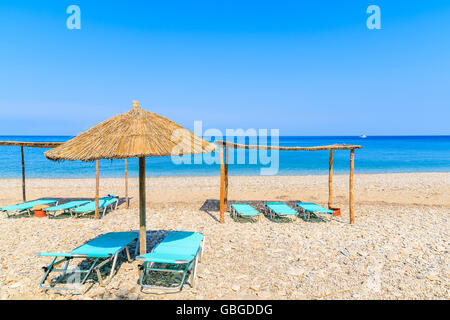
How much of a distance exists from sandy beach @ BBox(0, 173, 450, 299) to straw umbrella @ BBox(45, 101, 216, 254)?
1680 millimetres

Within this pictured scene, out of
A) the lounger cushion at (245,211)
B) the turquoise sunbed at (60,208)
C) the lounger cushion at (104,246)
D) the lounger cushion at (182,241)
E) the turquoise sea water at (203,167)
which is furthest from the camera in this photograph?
the turquoise sea water at (203,167)

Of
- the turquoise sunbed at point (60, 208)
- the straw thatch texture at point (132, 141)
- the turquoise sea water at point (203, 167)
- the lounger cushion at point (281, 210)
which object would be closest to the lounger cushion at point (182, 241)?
the straw thatch texture at point (132, 141)

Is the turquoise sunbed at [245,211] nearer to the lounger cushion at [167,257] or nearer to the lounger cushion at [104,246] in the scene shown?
the lounger cushion at [104,246]

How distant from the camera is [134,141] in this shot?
3.50 m

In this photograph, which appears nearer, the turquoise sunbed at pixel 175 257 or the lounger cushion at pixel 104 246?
the turquoise sunbed at pixel 175 257

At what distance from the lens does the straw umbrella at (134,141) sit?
3371mm

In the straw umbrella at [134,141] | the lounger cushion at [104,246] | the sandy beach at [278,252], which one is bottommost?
the sandy beach at [278,252]

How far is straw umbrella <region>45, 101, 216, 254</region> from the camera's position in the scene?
11.1 feet

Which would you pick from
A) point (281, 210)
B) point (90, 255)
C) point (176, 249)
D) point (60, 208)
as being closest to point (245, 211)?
point (281, 210)

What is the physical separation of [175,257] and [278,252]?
7.69 feet

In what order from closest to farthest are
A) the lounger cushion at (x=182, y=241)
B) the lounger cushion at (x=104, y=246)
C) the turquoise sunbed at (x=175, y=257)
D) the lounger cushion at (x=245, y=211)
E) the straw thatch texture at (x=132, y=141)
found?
the straw thatch texture at (x=132, y=141)
the turquoise sunbed at (x=175, y=257)
the lounger cushion at (x=104, y=246)
the lounger cushion at (x=182, y=241)
the lounger cushion at (x=245, y=211)

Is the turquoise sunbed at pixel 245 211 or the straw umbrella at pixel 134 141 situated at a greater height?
the straw umbrella at pixel 134 141

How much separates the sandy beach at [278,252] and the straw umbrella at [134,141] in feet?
5.51
